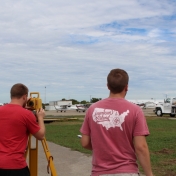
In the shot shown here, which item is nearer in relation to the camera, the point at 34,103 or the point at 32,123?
the point at 32,123

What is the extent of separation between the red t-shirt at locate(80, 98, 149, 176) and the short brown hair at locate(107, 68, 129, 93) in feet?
0.32

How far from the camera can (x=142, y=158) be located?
323cm

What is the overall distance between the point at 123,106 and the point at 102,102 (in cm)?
22

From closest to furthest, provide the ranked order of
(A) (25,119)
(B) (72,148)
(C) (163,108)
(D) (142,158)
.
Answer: (D) (142,158) < (A) (25,119) < (B) (72,148) < (C) (163,108)

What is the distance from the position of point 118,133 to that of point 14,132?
1251 millimetres

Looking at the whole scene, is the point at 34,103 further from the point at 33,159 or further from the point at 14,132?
the point at 33,159

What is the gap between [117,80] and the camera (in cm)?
331

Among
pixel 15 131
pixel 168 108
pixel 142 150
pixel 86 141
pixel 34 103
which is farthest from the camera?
pixel 168 108

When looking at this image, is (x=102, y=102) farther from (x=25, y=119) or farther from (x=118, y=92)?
(x=25, y=119)

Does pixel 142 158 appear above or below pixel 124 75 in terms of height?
below

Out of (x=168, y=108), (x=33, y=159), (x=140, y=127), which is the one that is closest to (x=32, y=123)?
(x=33, y=159)

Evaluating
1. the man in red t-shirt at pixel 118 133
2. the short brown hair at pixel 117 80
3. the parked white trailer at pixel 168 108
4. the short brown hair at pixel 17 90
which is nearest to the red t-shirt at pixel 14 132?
the short brown hair at pixel 17 90

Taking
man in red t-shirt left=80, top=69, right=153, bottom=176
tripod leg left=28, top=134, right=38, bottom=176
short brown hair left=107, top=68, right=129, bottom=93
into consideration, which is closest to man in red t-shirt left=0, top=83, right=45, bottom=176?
tripod leg left=28, top=134, right=38, bottom=176

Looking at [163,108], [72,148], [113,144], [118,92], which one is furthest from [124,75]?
[163,108]
